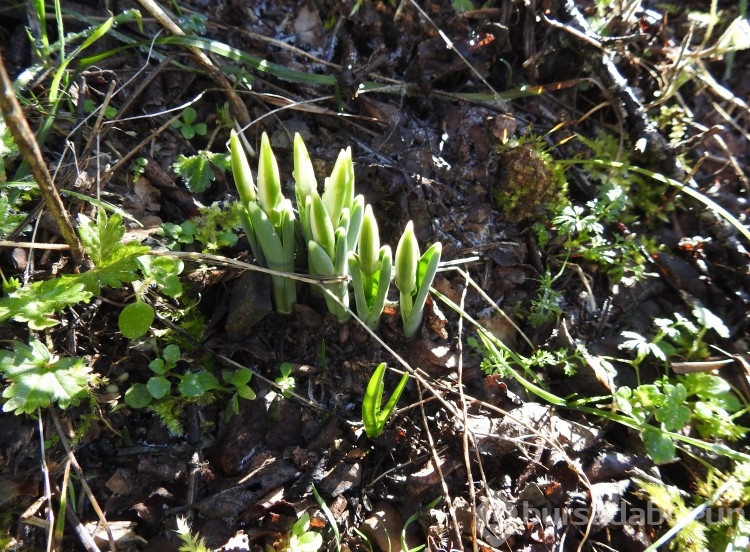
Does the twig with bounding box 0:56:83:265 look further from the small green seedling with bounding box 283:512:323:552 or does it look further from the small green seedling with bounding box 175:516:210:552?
the small green seedling with bounding box 283:512:323:552

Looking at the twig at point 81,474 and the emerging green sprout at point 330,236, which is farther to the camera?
the emerging green sprout at point 330,236

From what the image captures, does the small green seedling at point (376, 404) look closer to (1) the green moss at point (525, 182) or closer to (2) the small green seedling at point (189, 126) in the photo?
(1) the green moss at point (525, 182)

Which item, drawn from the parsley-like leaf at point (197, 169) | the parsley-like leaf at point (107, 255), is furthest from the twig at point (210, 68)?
the parsley-like leaf at point (107, 255)

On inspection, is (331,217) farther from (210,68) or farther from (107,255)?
(210,68)

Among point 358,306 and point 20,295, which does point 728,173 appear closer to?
point 358,306

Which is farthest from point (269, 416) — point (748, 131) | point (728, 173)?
point (748, 131)

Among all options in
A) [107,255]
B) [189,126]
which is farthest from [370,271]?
[189,126]
